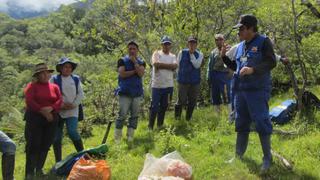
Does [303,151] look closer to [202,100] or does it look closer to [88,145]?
[88,145]

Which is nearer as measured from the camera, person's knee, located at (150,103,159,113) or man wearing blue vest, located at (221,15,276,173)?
man wearing blue vest, located at (221,15,276,173)

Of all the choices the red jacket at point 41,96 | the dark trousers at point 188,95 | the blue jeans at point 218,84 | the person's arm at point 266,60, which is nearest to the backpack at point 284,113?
the blue jeans at point 218,84

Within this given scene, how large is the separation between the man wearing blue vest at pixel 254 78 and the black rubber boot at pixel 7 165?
Result: 9.84ft

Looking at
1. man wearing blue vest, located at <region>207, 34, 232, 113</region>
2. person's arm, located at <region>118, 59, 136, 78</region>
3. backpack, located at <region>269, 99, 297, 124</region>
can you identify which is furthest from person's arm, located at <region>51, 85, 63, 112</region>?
backpack, located at <region>269, 99, 297, 124</region>

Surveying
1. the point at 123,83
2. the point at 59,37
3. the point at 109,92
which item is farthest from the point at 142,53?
the point at 59,37

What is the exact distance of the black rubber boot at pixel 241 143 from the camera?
596 cm

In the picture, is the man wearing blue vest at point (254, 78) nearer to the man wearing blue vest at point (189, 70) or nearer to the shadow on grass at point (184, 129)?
the shadow on grass at point (184, 129)

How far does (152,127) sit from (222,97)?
183 cm

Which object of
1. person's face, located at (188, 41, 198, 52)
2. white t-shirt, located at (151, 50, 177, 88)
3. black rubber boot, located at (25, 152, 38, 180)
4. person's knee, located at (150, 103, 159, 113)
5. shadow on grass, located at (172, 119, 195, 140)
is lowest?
black rubber boot, located at (25, 152, 38, 180)

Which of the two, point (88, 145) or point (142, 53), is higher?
point (142, 53)

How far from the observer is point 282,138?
7.29 m

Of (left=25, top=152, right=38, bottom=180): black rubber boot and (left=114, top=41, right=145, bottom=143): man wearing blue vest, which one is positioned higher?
(left=114, top=41, right=145, bottom=143): man wearing blue vest

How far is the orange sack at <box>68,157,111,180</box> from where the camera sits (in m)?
5.52

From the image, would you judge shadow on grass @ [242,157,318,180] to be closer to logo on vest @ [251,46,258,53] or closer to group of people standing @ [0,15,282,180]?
group of people standing @ [0,15,282,180]
